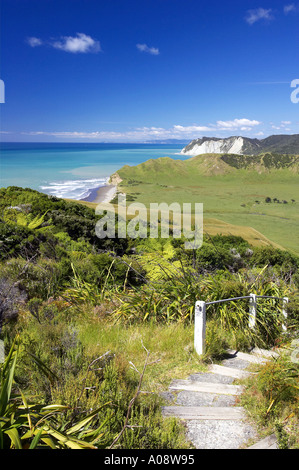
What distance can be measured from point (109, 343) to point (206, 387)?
1385 millimetres

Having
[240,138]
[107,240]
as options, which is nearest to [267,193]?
[107,240]

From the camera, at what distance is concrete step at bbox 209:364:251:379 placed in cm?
383

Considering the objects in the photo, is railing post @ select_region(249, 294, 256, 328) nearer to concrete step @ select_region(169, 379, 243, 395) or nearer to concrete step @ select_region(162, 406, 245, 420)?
concrete step @ select_region(169, 379, 243, 395)

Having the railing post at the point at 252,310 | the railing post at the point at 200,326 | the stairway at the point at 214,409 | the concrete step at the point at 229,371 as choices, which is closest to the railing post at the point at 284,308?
the railing post at the point at 252,310

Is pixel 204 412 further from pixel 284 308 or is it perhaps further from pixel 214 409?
pixel 284 308

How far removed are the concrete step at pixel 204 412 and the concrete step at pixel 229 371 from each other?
0.73 meters

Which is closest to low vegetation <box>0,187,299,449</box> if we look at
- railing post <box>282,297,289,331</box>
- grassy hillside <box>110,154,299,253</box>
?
railing post <box>282,297,289,331</box>

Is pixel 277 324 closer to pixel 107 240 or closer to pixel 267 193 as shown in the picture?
pixel 107 240

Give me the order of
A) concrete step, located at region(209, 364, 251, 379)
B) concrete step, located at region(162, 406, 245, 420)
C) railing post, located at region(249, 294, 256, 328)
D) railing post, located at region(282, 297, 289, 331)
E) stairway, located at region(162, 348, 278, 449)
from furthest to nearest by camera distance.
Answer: railing post, located at region(282, 297, 289, 331) < railing post, located at region(249, 294, 256, 328) < concrete step, located at region(209, 364, 251, 379) < concrete step, located at region(162, 406, 245, 420) < stairway, located at region(162, 348, 278, 449)

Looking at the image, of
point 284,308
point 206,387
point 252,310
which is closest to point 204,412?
point 206,387

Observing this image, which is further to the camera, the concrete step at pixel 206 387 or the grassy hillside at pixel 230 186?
the grassy hillside at pixel 230 186

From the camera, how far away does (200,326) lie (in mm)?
4266

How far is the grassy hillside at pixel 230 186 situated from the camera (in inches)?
2063

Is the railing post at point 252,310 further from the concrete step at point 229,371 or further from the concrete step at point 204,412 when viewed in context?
the concrete step at point 204,412
